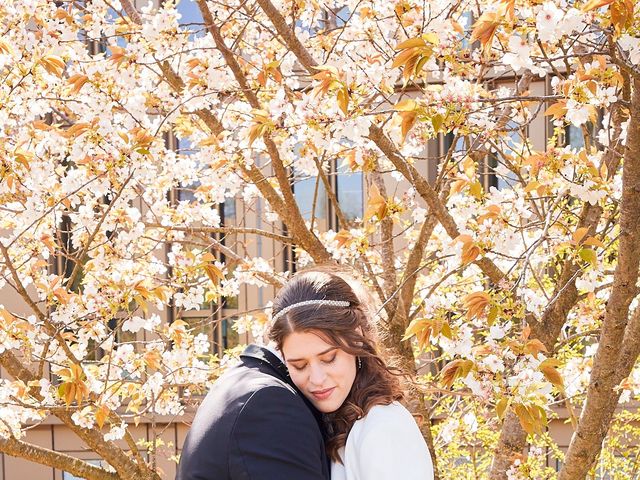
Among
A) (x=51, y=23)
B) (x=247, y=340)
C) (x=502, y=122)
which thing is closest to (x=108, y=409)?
(x=51, y=23)

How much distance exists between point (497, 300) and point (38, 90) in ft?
9.59

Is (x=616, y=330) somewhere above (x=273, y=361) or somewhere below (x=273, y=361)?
below

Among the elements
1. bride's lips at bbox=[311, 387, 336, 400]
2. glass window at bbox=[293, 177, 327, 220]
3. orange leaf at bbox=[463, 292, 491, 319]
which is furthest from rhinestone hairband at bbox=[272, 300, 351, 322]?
glass window at bbox=[293, 177, 327, 220]

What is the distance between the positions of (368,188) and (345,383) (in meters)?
2.28

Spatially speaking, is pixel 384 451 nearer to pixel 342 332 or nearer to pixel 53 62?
pixel 342 332

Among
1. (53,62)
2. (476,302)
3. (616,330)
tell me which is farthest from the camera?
(53,62)

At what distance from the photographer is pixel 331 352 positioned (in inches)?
87.7

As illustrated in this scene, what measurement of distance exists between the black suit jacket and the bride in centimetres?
19

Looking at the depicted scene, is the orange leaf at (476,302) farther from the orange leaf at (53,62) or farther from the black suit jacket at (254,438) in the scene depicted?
the orange leaf at (53,62)

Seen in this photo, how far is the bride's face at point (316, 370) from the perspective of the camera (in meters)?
2.16

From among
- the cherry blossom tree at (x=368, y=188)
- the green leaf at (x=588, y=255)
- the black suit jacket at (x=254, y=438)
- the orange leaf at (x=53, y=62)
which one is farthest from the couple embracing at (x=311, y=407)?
the orange leaf at (x=53, y=62)

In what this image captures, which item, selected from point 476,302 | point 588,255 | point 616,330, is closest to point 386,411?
point 476,302

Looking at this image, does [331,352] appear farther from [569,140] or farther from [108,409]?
[569,140]

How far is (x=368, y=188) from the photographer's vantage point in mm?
4406
